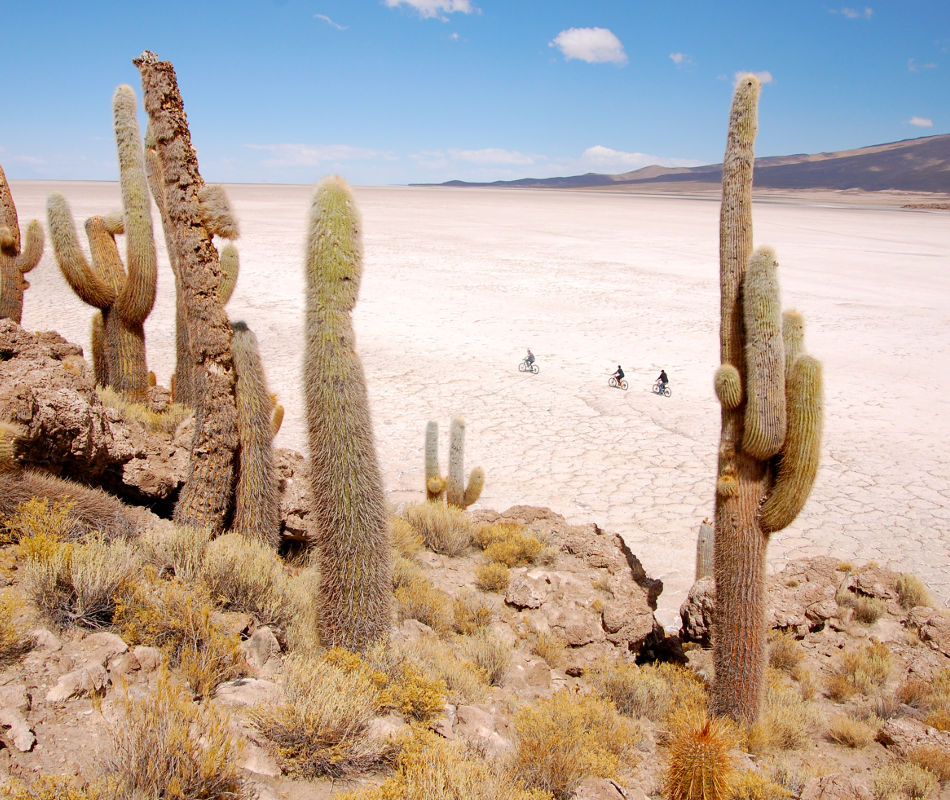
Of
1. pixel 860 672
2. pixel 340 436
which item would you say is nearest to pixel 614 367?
pixel 860 672

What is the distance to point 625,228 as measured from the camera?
55094 mm

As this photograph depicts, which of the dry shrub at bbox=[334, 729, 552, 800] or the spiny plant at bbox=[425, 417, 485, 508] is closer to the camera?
the dry shrub at bbox=[334, 729, 552, 800]

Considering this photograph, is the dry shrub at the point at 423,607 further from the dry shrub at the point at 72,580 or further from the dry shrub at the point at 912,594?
the dry shrub at the point at 912,594

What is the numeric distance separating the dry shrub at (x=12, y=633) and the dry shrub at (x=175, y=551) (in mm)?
949

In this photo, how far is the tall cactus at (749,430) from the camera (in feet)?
17.8

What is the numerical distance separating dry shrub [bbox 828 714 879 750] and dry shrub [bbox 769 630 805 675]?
107 centimetres

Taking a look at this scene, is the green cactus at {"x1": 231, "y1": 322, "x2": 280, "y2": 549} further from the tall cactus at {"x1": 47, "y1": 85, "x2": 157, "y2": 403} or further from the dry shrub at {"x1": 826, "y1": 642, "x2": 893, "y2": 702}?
the dry shrub at {"x1": 826, "y1": 642, "x2": 893, "y2": 702}

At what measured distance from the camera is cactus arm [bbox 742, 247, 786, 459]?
5.42 metres

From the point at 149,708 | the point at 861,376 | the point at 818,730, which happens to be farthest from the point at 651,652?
the point at 861,376

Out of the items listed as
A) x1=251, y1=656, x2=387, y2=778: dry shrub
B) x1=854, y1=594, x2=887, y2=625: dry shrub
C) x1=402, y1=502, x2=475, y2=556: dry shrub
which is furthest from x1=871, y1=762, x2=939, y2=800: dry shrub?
x1=402, y1=502, x2=475, y2=556: dry shrub

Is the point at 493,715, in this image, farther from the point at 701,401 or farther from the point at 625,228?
the point at 625,228

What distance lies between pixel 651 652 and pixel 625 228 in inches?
2055

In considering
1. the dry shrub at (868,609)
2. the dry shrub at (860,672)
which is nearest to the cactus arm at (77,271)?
the dry shrub at (860,672)

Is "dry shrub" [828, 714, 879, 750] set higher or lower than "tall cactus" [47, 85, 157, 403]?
lower
